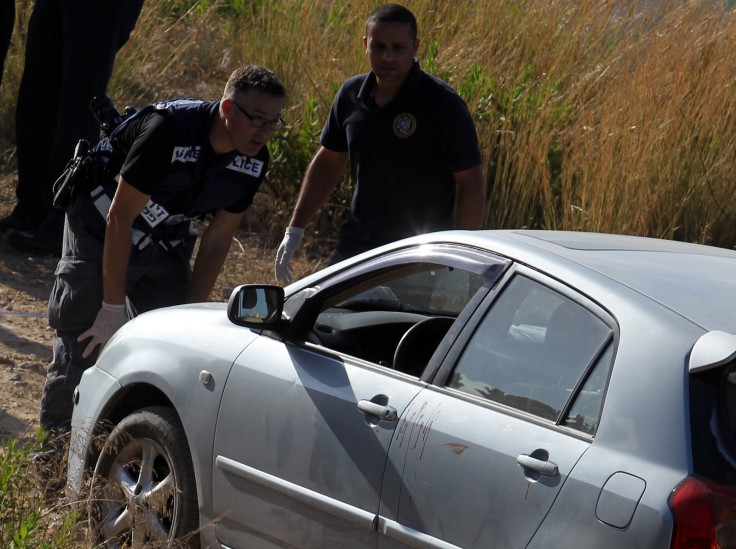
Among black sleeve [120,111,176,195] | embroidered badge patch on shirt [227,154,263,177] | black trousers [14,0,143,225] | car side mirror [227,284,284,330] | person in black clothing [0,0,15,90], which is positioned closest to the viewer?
car side mirror [227,284,284,330]

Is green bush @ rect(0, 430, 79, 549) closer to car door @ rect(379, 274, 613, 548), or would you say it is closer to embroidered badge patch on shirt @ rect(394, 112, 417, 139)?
car door @ rect(379, 274, 613, 548)

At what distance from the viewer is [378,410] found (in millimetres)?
2752

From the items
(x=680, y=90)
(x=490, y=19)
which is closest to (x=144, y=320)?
(x=680, y=90)

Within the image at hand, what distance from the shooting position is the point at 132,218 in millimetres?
4000

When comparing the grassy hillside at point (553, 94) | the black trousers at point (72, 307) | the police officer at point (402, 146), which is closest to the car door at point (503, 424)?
the police officer at point (402, 146)

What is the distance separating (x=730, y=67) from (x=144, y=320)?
4.57 m

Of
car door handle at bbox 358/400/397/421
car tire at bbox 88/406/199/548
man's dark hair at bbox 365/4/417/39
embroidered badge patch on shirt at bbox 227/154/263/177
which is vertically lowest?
car tire at bbox 88/406/199/548

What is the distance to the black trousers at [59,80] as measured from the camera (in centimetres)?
659

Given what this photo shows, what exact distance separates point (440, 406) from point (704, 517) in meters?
0.77

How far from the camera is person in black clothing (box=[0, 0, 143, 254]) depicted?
21.6 ft

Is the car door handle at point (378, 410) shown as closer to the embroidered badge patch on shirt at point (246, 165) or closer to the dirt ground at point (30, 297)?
the embroidered badge patch on shirt at point (246, 165)

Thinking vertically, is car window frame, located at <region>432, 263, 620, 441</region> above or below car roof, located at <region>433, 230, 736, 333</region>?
below

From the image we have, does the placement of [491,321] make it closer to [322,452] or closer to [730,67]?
[322,452]

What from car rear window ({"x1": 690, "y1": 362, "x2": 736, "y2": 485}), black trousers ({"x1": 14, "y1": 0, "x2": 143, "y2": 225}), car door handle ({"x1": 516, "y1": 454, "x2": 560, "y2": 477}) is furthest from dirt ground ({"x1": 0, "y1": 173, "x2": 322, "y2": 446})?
car rear window ({"x1": 690, "y1": 362, "x2": 736, "y2": 485})
